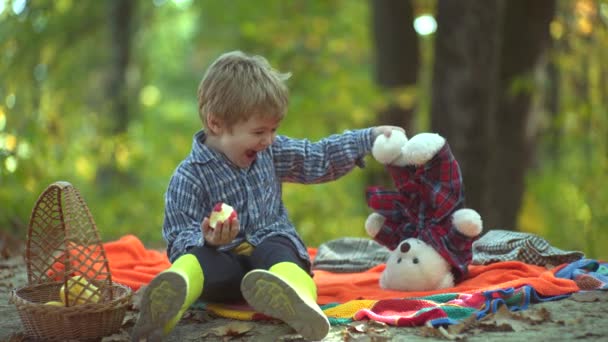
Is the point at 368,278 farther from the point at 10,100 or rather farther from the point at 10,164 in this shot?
the point at 10,100

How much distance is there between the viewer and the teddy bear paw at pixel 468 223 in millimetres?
3150

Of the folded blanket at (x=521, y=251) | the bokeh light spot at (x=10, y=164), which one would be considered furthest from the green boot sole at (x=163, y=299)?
the bokeh light spot at (x=10, y=164)

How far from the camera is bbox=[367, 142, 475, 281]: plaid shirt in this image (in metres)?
3.25

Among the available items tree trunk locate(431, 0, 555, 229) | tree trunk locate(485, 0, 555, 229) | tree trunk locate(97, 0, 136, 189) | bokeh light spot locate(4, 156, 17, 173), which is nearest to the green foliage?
tree trunk locate(485, 0, 555, 229)

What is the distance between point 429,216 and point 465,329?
870 millimetres

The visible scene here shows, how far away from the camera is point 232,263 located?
2932 millimetres

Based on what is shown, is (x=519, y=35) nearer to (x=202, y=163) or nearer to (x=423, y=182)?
(x=423, y=182)

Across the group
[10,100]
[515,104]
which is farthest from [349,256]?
[10,100]

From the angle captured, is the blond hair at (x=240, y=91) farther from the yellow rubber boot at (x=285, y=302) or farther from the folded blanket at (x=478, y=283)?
the folded blanket at (x=478, y=283)

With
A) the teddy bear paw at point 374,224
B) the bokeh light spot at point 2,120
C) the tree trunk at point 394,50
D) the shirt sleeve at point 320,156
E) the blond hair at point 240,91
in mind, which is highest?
the tree trunk at point 394,50

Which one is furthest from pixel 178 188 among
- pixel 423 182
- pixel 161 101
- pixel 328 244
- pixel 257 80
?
pixel 161 101

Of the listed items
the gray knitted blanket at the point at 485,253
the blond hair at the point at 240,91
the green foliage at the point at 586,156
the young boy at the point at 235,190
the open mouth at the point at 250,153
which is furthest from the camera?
the green foliage at the point at 586,156

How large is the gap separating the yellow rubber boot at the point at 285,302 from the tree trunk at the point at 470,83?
3340 mm

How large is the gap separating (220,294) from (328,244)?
1383 millimetres
